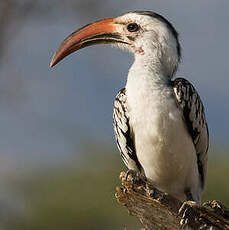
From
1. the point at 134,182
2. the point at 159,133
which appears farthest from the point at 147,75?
the point at 134,182

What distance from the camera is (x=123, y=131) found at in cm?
744

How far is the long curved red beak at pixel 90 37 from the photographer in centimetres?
794

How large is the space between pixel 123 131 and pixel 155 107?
44 centimetres

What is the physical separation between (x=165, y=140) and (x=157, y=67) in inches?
25.5

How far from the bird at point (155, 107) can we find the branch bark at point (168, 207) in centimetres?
91

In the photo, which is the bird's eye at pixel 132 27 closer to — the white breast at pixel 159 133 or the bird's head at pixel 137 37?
the bird's head at pixel 137 37

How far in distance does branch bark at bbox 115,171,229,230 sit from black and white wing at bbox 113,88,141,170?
3.37 ft

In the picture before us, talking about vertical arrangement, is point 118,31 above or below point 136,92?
above

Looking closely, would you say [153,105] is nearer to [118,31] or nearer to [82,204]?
[118,31]

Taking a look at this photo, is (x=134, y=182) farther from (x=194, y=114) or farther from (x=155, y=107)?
(x=194, y=114)

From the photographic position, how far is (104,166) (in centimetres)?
1775

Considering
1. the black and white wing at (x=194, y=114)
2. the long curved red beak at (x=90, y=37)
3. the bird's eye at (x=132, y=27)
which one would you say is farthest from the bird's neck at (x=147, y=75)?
the long curved red beak at (x=90, y=37)

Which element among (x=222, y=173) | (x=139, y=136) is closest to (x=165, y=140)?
(x=139, y=136)

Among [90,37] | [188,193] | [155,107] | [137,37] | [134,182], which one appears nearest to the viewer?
[134,182]
